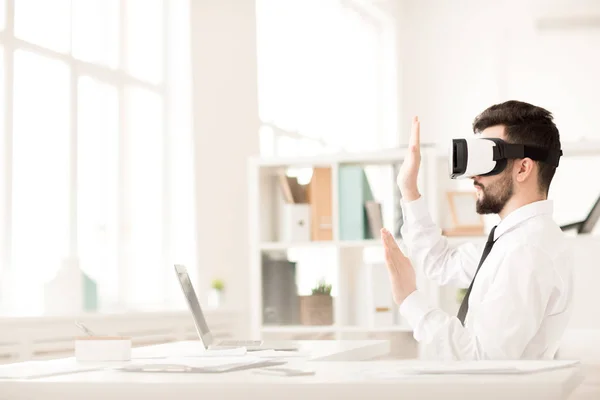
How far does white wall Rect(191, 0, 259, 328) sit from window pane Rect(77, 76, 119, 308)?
0.62 meters

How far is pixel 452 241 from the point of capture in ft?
14.5

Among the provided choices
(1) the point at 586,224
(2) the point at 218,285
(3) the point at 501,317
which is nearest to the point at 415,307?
(3) the point at 501,317

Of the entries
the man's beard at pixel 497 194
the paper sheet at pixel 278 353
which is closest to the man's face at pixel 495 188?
the man's beard at pixel 497 194

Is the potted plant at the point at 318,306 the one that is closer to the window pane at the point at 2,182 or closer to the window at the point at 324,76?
the window pane at the point at 2,182

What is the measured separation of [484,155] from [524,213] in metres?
0.18

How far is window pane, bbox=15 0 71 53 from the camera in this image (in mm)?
4496

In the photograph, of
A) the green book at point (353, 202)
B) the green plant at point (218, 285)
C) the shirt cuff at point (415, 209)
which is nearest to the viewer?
the shirt cuff at point (415, 209)

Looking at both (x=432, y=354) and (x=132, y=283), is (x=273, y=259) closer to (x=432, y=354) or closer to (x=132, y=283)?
(x=132, y=283)

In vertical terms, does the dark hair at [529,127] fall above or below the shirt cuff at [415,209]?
above

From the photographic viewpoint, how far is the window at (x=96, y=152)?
4422mm

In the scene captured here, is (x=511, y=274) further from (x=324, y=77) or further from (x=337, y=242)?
(x=324, y=77)

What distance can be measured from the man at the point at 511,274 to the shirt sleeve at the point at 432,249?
26cm

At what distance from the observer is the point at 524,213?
7.78 feet

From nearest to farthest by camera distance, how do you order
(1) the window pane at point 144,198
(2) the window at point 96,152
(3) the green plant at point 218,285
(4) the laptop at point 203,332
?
(4) the laptop at point 203,332, (2) the window at point 96,152, (1) the window pane at point 144,198, (3) the green plant at point 218,285
